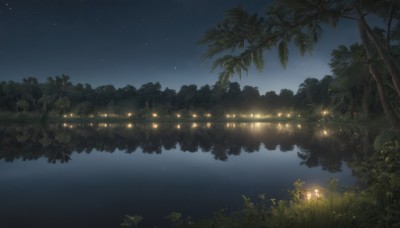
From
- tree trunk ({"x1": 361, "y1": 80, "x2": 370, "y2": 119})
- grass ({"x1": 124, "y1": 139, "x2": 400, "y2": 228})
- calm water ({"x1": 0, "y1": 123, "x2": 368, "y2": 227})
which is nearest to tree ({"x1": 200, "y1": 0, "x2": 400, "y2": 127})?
grass ({"x1": 124, "y1": 139, "x2": 400, "y2": 228})

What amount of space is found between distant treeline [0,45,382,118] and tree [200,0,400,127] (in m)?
38.7

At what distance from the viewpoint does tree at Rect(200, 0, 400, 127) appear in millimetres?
3826

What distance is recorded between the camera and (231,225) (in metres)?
5.00

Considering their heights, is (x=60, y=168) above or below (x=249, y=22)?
below

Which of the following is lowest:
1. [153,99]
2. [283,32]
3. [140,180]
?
[140,180]

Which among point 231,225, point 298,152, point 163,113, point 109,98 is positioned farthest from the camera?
point 109,98

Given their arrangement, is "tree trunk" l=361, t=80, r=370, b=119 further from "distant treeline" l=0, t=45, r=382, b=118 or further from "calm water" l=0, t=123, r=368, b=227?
"calm water" l=0, t=123, r=368, b=227

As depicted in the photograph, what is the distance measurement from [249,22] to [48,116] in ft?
207

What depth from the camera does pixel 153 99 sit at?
367 ft

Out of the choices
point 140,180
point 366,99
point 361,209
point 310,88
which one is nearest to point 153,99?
point 310,88

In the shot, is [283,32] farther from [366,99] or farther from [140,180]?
[366,99]

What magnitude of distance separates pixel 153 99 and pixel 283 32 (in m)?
109

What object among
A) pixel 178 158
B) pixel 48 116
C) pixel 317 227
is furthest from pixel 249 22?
pixel 48 116

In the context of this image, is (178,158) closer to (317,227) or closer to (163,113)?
(317,227)
